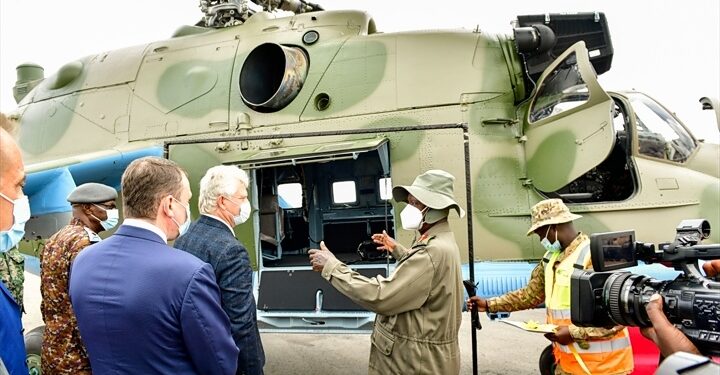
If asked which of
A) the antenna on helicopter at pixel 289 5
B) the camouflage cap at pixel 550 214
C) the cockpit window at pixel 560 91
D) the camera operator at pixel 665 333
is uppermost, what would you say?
the antenna on helicopter at pixel 289 5

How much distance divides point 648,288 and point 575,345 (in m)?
1.06

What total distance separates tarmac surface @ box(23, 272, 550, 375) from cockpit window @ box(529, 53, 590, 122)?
2.87 metres

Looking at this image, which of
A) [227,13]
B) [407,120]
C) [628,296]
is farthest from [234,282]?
[227,13]

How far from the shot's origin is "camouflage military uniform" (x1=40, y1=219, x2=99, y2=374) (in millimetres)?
2598

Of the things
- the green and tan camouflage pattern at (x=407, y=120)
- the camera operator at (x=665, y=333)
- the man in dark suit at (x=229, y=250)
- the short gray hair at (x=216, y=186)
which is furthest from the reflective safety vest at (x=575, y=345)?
the short gray hair at (x=216, y=186)

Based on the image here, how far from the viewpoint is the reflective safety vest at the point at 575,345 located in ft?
10.0

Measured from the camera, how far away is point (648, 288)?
2.16 metres

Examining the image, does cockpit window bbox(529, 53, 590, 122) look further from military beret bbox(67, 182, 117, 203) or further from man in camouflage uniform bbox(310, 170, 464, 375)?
military beret bbox(67, 182, 117, 203)

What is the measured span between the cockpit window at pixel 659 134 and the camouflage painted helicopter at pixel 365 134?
16 mm

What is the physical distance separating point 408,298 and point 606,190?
12.7 ft

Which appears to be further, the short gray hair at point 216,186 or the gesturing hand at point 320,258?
the gesturing hand at point 320,258

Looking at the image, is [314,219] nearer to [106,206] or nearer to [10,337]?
[106,206]

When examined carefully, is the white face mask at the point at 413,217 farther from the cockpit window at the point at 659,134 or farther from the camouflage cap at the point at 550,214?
the cockpit window at the point at 659,134

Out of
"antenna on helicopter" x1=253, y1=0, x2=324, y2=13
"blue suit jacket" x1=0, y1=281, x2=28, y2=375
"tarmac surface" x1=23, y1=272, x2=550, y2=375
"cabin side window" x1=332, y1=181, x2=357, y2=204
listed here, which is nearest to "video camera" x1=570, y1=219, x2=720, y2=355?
"blue suit jacket" x1=0, y1=281, x2=28, y2=375
